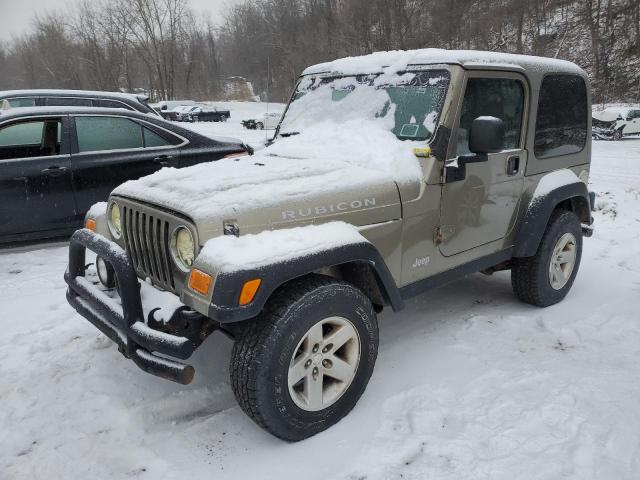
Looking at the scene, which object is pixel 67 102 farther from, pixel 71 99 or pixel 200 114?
pixel 200 114

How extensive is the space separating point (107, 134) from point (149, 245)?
3.68m

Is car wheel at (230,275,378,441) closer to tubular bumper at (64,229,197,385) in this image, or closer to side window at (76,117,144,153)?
tubular bumper at (64,229,197,385)

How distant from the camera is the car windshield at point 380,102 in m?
3.15

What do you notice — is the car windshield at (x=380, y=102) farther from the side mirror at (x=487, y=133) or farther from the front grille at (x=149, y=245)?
the front grille at (x=149, y=245)

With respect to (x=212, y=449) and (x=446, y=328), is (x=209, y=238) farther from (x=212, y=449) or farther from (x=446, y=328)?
(x=446, y=328)

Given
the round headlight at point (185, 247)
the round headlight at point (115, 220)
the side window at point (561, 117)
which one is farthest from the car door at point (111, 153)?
the side window at point (561, 117)

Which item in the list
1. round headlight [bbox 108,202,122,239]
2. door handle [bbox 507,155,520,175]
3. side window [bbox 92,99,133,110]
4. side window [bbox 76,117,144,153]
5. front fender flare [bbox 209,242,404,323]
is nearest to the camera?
front fender flare [bbox 209,242,404,323]

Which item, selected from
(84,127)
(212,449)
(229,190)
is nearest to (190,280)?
(229,190)

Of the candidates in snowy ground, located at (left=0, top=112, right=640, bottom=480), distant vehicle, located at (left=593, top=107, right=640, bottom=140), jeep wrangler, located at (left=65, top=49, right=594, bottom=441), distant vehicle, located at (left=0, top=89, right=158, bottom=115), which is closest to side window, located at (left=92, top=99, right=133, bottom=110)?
distant vehicle, located at (left=0, top=89, right=158, bottom=115)

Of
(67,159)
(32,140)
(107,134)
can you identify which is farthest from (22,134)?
(107,134)

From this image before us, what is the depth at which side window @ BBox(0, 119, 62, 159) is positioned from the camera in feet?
18.5

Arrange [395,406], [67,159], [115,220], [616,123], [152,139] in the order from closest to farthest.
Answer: [395,406]
[115,220]
[67,159]
[152,139]
[616,123]

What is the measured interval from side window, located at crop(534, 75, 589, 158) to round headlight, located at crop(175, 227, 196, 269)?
8.87ft

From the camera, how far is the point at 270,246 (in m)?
2.37
